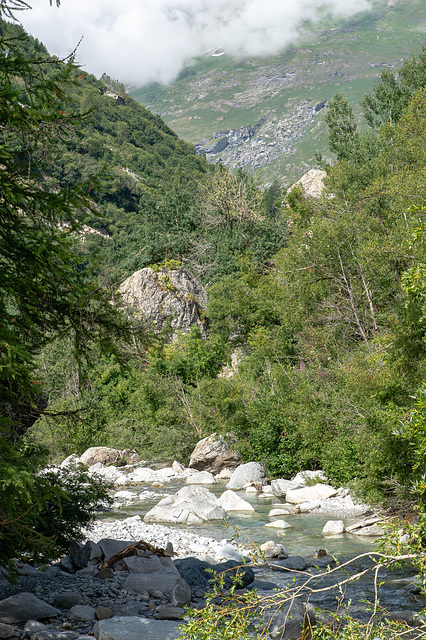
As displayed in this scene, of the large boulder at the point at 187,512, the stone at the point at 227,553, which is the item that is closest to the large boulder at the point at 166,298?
the large boulder at the point at 187,512

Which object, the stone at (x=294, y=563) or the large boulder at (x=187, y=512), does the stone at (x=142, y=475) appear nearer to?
the large boulder at (x=187, y=512)

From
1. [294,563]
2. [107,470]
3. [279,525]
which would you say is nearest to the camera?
[294,563]

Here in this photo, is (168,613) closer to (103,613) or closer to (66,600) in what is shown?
(103,613)

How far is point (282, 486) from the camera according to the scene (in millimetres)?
15992

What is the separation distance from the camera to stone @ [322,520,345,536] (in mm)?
11758

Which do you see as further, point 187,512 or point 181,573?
point 187,512

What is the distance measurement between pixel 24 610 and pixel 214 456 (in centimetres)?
1533

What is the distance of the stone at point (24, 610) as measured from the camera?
5629 millimetres

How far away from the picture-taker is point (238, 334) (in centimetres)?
2777

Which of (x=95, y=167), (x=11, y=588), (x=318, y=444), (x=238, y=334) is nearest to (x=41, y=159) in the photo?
(x=11, y=588)

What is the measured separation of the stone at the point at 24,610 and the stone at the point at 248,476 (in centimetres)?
1205

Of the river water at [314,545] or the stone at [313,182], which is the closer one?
the river water at [314,545]

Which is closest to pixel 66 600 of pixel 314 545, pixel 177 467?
pixel 314 545

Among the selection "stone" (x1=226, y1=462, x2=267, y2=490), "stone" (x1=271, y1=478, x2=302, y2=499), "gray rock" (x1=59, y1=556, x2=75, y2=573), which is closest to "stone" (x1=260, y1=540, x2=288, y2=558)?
"gray rock" (x1=59, y1=556, x2=75, y2=573)
